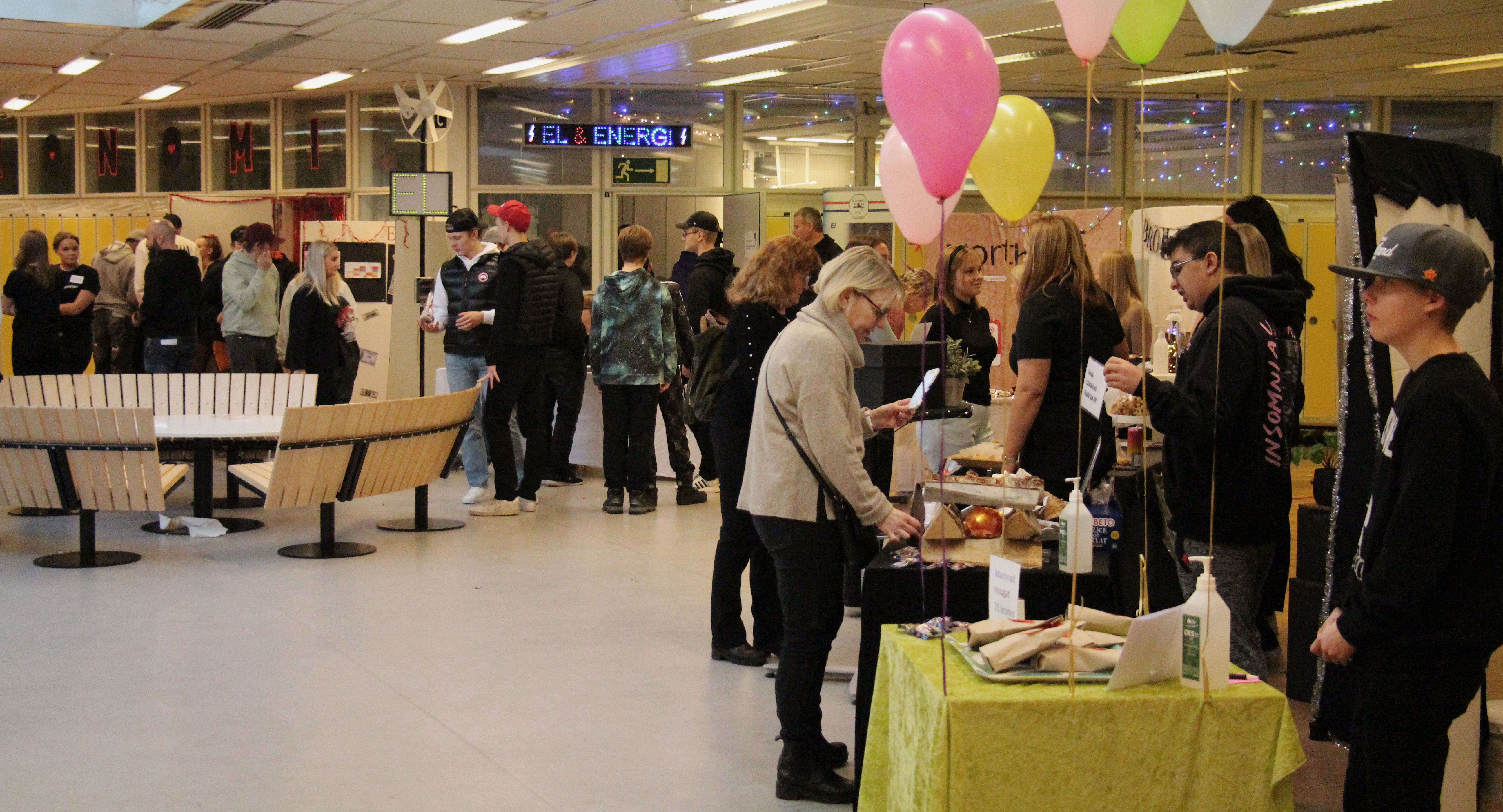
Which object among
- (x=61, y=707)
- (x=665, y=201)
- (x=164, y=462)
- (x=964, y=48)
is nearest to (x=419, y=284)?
(x=164, y=462)

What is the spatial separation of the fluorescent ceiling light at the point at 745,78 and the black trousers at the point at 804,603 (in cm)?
895

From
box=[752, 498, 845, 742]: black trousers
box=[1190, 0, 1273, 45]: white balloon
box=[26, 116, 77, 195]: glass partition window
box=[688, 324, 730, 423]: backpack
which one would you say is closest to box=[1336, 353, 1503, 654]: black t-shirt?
box=[1190, 0, 1273, 45]: white balloon

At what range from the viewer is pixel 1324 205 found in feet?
44.9

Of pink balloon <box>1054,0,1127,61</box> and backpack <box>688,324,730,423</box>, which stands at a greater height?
pink balloon <box>1054,0,1127,61</box>

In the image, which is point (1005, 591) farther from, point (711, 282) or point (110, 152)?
point (110, 152)

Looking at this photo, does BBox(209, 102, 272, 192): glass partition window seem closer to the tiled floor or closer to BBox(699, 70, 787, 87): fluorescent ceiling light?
BBox(699, 70, 787, 87): fluorescent ceiling light

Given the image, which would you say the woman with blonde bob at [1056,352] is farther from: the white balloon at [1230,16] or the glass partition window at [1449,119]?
the glass partition window at [1449,119]

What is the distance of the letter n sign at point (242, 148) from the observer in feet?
47.4

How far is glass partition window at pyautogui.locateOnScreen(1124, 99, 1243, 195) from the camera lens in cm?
1353

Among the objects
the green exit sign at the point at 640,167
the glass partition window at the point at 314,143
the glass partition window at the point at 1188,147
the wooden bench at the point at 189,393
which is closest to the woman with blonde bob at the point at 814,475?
the wooden bench at the point at 189,393

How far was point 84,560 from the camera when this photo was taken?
638 centimetres

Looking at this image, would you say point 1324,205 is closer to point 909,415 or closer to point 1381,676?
point 909,415

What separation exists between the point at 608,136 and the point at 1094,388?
10.4 meters

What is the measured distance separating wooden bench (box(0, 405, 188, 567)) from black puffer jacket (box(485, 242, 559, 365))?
6.18 feet
